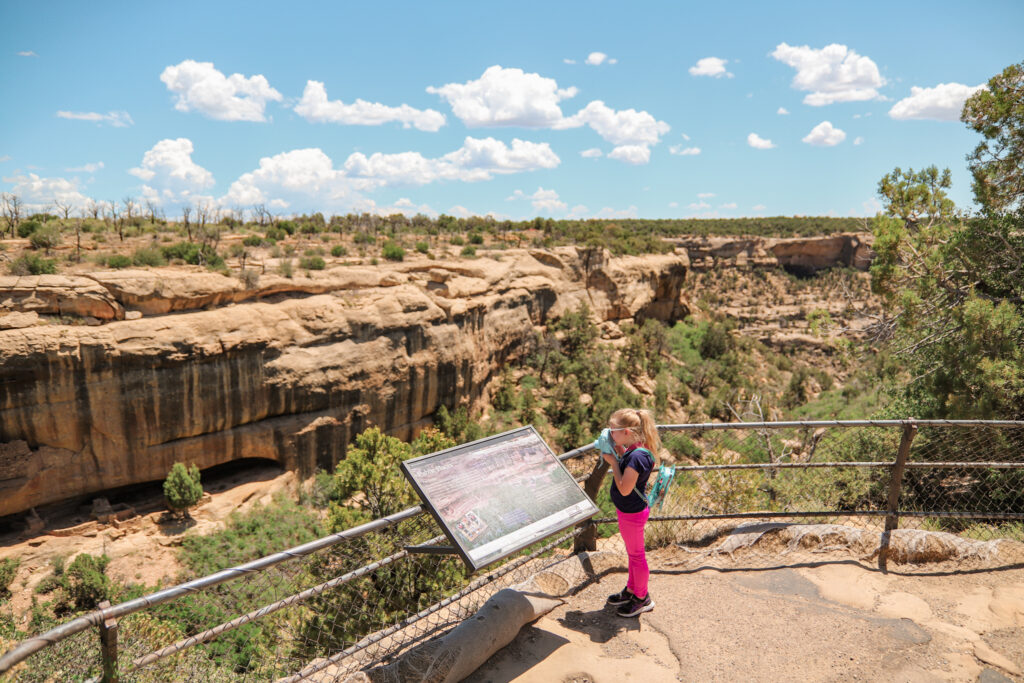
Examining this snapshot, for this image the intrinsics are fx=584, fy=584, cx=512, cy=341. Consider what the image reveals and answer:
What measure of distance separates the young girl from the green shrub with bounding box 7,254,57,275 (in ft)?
55.6

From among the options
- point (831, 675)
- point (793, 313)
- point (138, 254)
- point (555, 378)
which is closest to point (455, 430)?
point (555, 378)

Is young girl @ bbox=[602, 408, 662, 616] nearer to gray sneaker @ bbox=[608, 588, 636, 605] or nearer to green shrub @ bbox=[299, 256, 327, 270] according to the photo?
gray sneaker @ bbox=[608, 588, 636, 605]

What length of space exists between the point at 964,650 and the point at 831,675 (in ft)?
3.67

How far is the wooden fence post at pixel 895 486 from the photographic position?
518cm

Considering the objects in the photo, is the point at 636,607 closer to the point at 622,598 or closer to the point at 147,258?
the point at 622,598

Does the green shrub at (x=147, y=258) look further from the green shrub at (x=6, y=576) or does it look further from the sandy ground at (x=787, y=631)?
the sandy ground at (x=787, y=631)

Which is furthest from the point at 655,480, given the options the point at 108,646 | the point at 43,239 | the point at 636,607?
the point at 43,239

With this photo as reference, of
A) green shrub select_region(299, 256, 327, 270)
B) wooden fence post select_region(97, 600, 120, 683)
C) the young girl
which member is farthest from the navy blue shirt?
green shrub select_region(299, 256, 327, 270)

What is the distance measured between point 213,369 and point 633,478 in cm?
1500

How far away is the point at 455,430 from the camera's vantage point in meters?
21.2

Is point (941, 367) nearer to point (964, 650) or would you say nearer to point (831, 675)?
point (964, 650)

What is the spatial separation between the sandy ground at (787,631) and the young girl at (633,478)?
0.29 meters

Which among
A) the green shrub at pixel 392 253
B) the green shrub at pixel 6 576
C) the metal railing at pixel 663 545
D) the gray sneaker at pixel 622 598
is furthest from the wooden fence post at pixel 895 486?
the green shrub at pixel 392 253

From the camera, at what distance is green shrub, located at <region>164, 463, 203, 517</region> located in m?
15.0
